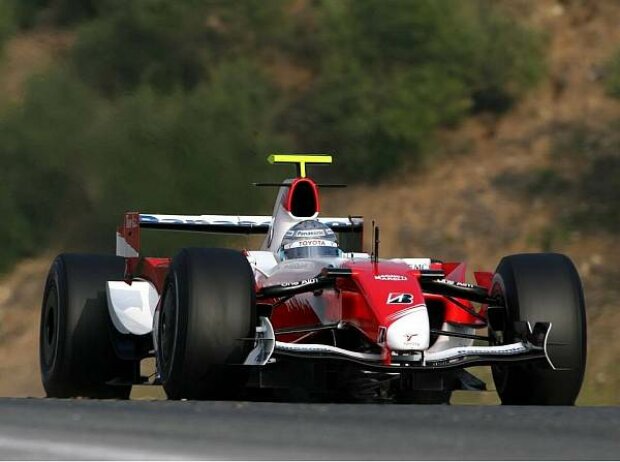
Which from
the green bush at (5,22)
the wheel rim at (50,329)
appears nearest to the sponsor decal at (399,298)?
the wheel rim at (50,329)

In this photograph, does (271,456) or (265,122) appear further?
(265,122)

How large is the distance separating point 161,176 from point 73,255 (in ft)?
38.3

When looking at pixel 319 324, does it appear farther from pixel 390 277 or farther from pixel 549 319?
pixel 549 319

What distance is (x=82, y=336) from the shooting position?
1232cm

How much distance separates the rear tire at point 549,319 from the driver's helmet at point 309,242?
4.48ft

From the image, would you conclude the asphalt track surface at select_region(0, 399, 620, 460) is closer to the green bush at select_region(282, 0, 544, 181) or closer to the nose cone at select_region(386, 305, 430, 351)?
the nose cone at select_region(386, 305, 430, 351)

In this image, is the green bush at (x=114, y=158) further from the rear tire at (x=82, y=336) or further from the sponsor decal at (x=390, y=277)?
the sponsor decal at (x=390, y=277)

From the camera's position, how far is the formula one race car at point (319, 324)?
9.77 meters

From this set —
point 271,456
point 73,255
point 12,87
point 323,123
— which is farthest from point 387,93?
point 271,456

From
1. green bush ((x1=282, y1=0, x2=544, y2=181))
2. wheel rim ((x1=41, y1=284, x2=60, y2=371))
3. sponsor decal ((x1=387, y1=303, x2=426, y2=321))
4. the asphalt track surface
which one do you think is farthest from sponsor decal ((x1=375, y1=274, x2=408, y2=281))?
green bush ((x1=282, y1=0, x2=544, y2=181))

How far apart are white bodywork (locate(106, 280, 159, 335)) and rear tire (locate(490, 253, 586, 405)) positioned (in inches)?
104

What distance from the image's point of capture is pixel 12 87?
28.1 m

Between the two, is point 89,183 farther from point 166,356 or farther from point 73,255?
point 166,356

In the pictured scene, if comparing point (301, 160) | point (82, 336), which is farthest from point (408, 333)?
point (82, 336)
